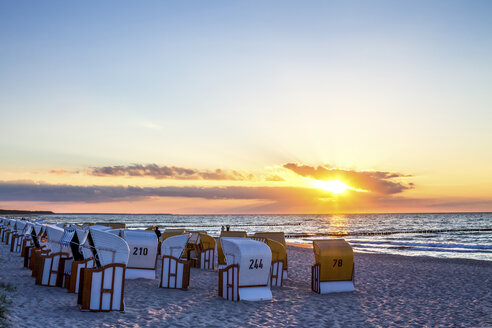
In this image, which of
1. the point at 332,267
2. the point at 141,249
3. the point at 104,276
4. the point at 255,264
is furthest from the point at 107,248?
the point at 332,267

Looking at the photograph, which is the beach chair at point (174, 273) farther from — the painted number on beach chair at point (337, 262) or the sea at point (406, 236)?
the sea at point (406, 236)

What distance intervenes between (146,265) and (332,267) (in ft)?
21.2

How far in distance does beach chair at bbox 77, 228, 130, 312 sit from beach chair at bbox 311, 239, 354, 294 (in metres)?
6.26

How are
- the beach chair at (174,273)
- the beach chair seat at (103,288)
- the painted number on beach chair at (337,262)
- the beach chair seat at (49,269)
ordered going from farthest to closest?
the painted number on beach chair at (337,262)
the beach chair at (174,273)
the beach chair seat at (49,269)
the beach chair seat at (103,288)

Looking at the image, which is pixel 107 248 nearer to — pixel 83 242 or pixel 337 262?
pixel 83 242

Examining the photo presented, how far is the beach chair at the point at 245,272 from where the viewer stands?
1151cm

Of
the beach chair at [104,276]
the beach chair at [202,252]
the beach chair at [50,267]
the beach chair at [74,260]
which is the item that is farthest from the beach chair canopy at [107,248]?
the beach chair at [202,252]

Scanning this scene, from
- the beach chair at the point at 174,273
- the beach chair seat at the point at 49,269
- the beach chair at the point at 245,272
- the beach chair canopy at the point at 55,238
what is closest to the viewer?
the beach chair at the point at 245,272

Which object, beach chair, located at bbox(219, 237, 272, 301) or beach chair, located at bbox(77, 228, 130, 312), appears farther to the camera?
beach chair, located at bbox(219, 237, 272, 301)

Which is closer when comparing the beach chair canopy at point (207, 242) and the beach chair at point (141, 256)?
the beach chair at point (141, 256)

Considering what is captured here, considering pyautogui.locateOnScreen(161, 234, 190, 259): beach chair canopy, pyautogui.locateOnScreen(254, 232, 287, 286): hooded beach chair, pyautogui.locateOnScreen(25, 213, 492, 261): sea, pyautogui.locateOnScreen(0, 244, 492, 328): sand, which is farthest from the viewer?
pyautogui.locateOnScreen(25, 213, 492, 261): sea

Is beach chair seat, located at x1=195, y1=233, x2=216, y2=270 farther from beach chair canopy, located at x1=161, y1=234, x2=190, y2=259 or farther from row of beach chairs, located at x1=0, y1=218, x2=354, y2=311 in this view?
beach chair canopy, located at x1=161, y1=234, x2=190, y2=259

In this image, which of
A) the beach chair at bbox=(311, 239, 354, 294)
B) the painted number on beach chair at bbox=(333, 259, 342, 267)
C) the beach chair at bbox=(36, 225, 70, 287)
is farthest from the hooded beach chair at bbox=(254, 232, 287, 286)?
the beach chair at bbox=(36, 225, 70, 287)

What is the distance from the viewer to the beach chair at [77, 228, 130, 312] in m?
9.20
